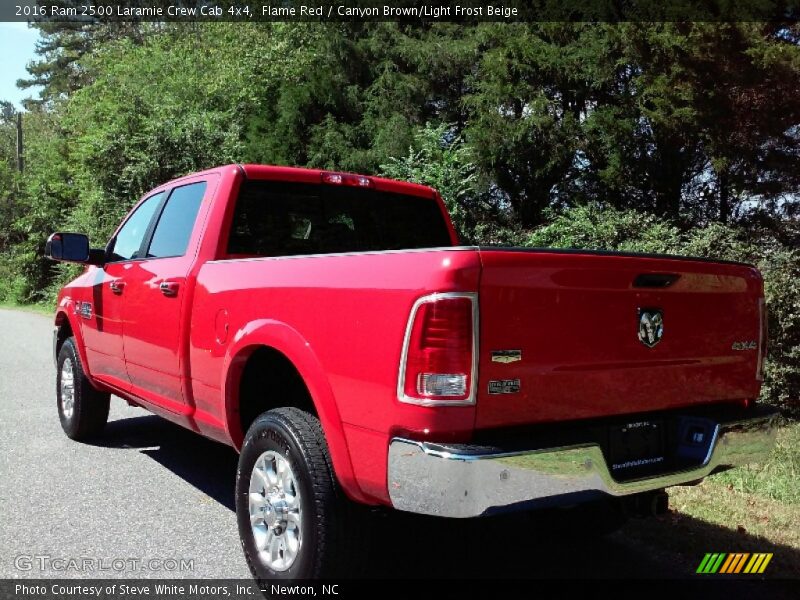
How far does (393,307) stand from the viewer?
103 inches

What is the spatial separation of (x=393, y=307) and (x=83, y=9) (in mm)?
53510

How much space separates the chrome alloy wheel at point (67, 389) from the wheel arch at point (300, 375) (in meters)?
2.97

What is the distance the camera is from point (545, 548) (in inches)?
159

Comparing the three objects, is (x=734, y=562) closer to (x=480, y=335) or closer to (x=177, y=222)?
(x=480, y=335)

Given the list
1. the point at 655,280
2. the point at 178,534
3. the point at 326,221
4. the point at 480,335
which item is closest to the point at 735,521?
the point at 655,280

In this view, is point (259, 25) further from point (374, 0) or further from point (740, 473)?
point (740, 473)

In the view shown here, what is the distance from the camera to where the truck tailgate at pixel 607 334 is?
2572 mm

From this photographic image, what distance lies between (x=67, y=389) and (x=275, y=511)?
3753 mm

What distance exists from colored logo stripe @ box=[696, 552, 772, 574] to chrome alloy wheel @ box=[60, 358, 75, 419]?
4.86 meters

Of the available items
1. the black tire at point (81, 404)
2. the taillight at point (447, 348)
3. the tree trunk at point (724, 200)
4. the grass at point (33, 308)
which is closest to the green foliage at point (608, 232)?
the tree trunk at point (724, 200)

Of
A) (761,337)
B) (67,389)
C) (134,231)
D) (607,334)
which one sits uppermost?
(134,231)

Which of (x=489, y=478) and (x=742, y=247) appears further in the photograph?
(x=742, y=247)

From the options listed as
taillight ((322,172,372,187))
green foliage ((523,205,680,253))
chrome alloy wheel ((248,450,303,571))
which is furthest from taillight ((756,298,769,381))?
green foliage ((523,205,680,253))

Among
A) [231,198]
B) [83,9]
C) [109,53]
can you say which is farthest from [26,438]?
[83,9]
